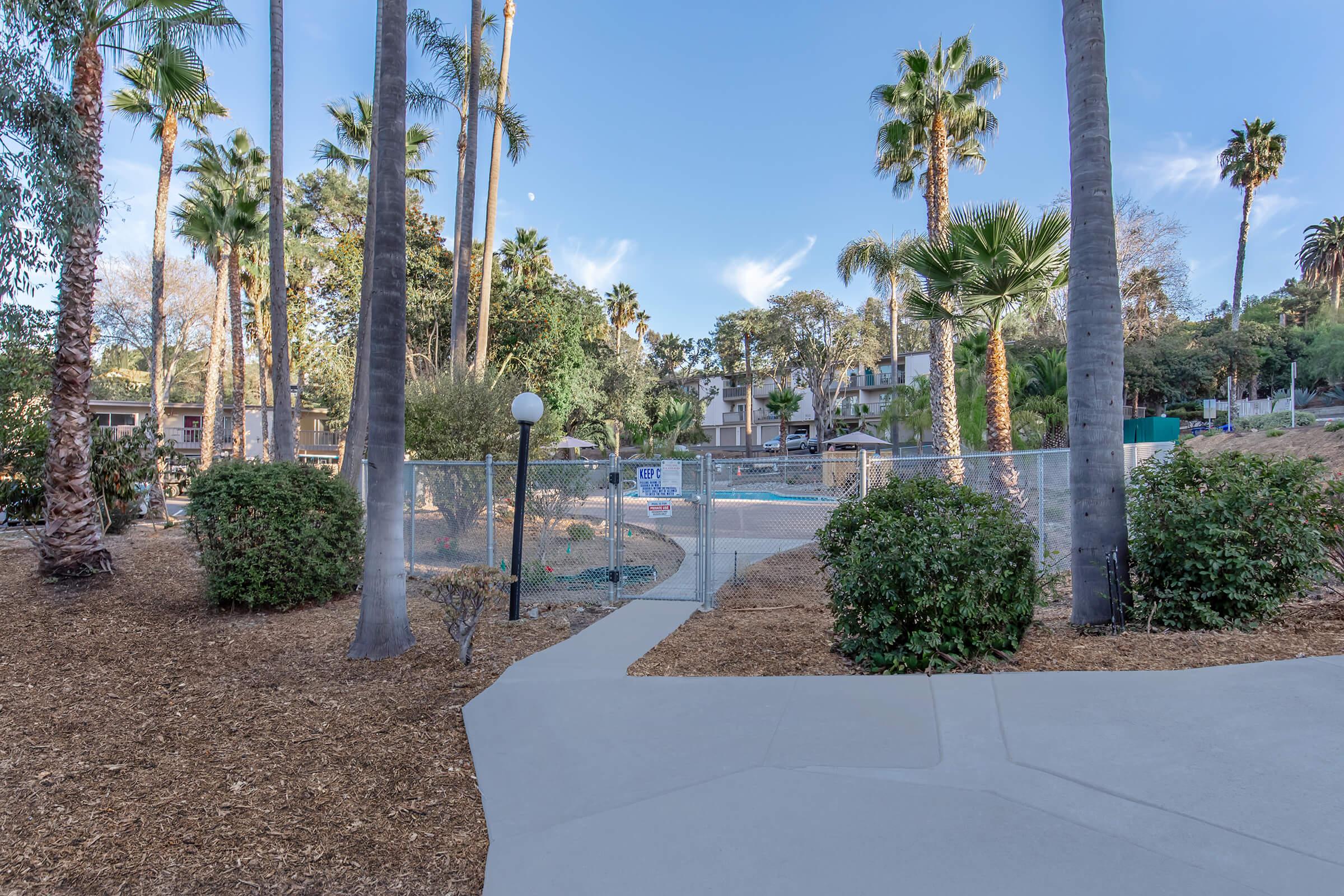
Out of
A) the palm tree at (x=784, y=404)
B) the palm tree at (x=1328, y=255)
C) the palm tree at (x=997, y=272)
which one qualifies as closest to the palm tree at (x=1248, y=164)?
the palm tree at (x=1328, y=255)

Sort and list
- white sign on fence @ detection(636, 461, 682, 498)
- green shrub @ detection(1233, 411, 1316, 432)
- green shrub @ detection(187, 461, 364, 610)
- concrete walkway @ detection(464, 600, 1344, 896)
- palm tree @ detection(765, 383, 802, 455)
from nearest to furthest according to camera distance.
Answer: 1. concrete walkway @ detection(464, 600, 1344, 896)
2. green shrub @ detection(187, 461, 364, 610)
3. white sign on fence @ detection(636, 461, 682, 498)
4. green shrub @ detection(1233, 411, 1316, 432)
5. palm tree @ detection(765, 383, 802, 455)

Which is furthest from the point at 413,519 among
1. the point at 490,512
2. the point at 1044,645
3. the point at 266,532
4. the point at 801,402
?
the point at 801,402

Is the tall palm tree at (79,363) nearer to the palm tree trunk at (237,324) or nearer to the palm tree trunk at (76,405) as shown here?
the palm tree trunk at (76,405)

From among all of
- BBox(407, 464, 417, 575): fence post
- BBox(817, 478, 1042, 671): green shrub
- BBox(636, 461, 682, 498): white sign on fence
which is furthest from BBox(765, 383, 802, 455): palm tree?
BBox(817, 478, 1042, 671): green shrub

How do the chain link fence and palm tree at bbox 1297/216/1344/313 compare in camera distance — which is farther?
palm tree at bbox 1297/216/1344/313

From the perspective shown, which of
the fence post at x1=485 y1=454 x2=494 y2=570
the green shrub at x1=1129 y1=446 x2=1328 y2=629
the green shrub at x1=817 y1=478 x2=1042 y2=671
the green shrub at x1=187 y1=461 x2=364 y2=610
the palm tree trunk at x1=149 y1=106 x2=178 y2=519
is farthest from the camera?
the palm tree trunk at x1=149 y1=106 x2=178 y2=519

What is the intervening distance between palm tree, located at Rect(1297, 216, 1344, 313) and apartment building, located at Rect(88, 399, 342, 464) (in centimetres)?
5441

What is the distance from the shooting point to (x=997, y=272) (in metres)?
10.5

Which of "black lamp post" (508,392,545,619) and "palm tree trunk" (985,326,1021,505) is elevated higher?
"palm tree trunk" (985,326,1021,505)

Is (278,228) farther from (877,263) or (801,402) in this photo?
(801,402)

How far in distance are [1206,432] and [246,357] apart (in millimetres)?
50023

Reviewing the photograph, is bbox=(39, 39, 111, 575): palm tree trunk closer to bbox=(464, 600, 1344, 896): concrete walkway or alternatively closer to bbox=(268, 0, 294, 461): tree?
A: bbox=(268, 0, 294, 461): tree

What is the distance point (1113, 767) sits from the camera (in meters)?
3.32

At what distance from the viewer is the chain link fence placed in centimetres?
860
